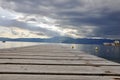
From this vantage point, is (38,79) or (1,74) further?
(1,74)

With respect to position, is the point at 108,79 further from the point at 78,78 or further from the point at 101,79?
the point at 78,78

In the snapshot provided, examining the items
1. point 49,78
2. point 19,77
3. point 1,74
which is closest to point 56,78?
point 49,78

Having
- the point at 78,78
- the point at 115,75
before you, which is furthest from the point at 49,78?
the point at 115,75

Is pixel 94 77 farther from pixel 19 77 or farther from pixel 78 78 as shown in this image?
pixel 19 77

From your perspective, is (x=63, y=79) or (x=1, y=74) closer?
(x=63, y=79)

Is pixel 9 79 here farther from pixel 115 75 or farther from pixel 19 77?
→ pixel 115 75

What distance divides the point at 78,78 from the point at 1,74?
1.47 m

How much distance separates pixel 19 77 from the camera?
14.9 feet

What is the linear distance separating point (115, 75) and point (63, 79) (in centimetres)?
109

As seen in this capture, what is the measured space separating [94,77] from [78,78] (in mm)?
319

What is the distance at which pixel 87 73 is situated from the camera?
16.6ft

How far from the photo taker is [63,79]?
4.38 m

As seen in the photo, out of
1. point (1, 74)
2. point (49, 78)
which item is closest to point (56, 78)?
point (49, 78)

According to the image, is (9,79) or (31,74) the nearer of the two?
(9,79)
